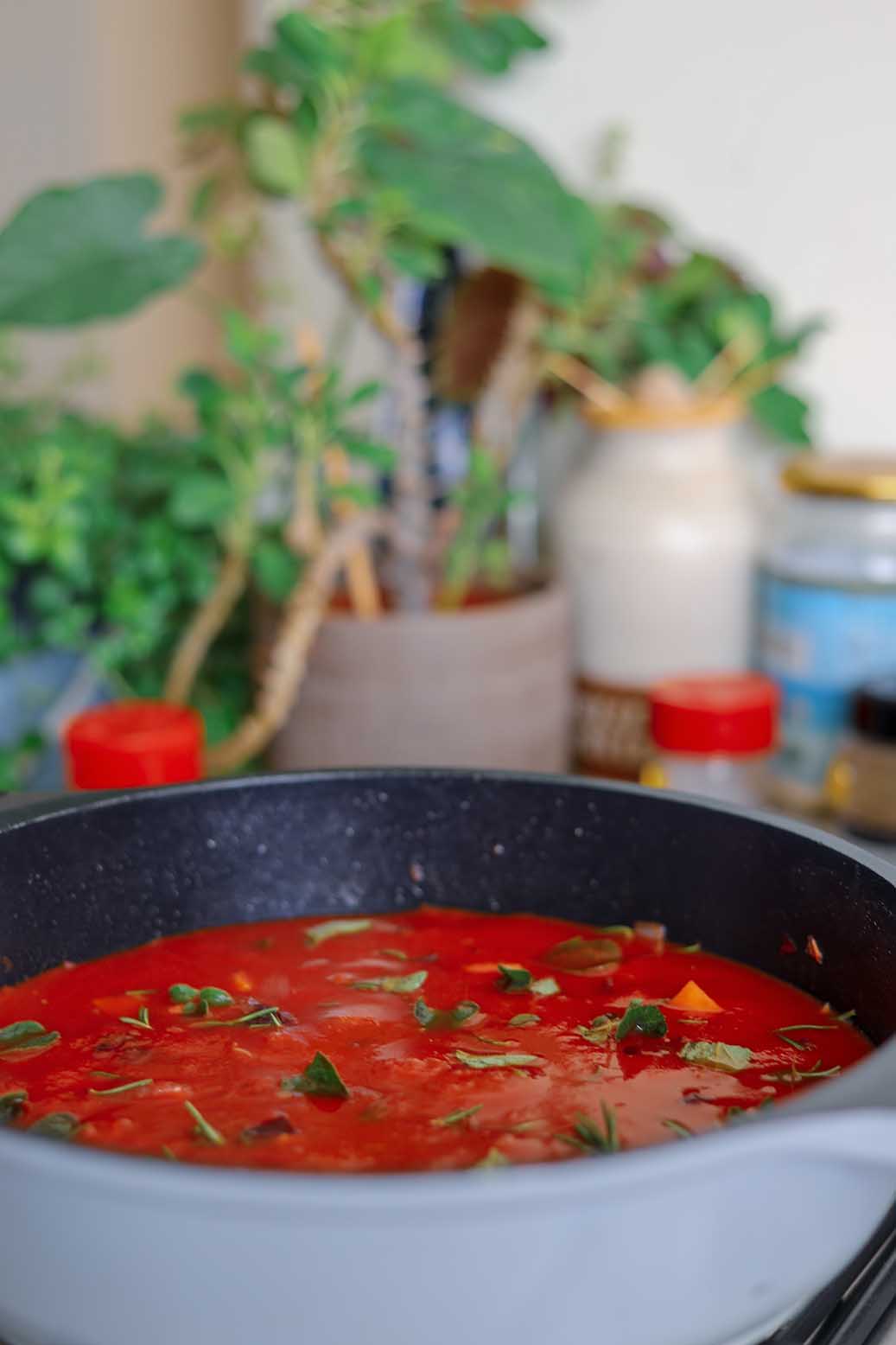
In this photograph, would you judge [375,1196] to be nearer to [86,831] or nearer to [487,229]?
[86,831]

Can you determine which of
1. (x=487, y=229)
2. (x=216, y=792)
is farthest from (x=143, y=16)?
(x=216, y=792)

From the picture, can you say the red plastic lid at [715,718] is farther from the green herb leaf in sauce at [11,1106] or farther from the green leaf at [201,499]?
the green herb leaf in sauce at [11,1106]

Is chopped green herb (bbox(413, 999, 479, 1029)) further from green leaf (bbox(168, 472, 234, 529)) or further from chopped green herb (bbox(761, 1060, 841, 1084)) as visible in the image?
green leaf (bbox(168, 472, 234, 529))

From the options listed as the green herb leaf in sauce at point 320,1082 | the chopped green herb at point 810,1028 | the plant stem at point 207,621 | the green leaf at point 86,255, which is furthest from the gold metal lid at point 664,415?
the green herb leaf in sauce at point 320,1082

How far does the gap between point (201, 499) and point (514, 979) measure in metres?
0.74

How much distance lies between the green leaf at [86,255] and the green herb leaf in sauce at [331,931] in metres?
0.52

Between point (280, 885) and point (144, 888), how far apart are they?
0.07 m

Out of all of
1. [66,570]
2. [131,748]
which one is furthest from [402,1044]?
[66,570]

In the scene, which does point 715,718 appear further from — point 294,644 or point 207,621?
point 207,621

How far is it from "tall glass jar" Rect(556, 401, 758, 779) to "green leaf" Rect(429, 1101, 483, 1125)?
95 cm

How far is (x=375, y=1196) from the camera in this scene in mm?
376

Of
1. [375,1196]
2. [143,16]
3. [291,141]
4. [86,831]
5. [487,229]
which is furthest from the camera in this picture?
[143,16]

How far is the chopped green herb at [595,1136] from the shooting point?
1.69 feet

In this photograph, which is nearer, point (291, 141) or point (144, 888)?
point (144, 888)
